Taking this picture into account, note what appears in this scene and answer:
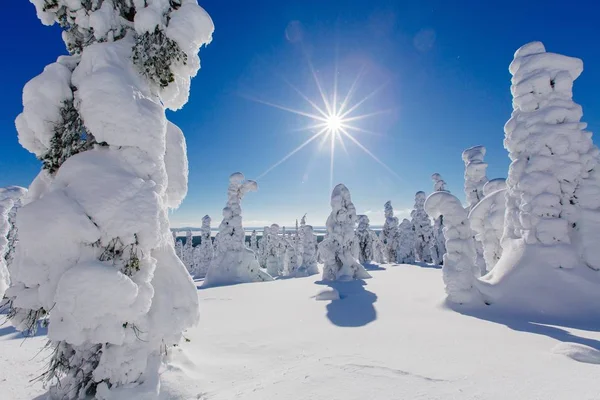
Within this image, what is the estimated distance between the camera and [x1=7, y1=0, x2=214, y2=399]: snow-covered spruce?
3426 mm

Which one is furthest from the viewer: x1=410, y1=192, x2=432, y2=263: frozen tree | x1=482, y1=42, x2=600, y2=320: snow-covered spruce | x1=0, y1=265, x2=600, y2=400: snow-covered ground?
x1=410, y1=192, x2=432, y2=263: frozen tree

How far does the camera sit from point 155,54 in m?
4.50

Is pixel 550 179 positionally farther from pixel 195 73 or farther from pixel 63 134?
pixel 63 134

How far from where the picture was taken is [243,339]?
642 cm

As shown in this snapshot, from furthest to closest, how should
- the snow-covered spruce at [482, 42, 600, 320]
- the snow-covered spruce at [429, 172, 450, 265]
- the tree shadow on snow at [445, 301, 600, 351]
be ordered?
the snow-covered spruce at [429, 172, 450, 265] < the snow-covered spruce at [482, 42, 600, 320] < the tree shadow on snow at [445, 301, 600, 351]

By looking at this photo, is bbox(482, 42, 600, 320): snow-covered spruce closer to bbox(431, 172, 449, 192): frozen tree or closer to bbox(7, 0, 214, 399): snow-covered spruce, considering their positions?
bbox(7, 0, 214, 399): snow-covered spruce

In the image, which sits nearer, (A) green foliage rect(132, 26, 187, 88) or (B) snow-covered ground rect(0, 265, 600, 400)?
(B) snow-covered ground rect(0, 265, 600, 400)

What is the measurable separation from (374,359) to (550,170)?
9.03 metres

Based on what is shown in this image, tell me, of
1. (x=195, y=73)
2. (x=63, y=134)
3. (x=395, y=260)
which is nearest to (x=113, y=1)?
(x=195, y=73)

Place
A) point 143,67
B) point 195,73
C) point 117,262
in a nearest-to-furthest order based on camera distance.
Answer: point 117,262 < point 143,67 < point 195,73

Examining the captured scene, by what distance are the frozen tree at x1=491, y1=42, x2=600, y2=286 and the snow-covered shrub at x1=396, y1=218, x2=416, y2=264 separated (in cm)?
3054

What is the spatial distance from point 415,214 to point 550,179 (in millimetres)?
30423

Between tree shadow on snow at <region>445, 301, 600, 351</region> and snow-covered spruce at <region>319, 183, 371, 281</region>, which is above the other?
snow-covered spruce at <region>319, 183, 371, 281</region>

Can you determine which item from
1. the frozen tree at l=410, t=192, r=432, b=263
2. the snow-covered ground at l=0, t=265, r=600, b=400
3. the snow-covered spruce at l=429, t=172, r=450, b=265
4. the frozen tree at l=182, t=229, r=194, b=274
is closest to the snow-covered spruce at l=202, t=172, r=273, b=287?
the snow-covered ground at l=0, t=265, r=600, b=400
